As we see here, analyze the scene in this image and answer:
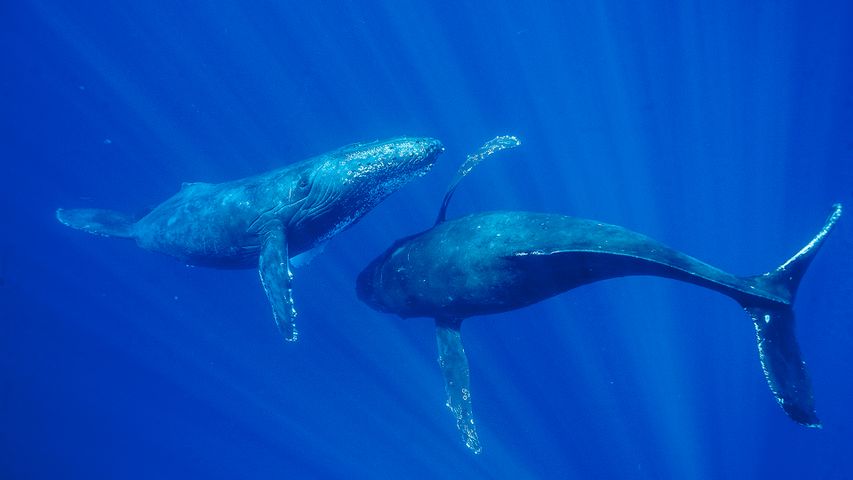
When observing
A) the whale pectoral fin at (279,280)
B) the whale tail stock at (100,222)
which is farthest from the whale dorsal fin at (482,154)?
the whale tail stock at (100,222)

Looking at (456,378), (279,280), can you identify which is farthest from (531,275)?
(279,280)

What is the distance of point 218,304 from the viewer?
17.1 meters

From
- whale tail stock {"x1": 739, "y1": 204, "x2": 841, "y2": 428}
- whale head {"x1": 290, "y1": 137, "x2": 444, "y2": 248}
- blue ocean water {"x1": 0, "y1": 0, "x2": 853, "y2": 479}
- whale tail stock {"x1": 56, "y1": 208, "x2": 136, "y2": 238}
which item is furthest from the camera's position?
blue ocean water {"x1": 0, "y1": 0, "x2": 853, "y2": 479}

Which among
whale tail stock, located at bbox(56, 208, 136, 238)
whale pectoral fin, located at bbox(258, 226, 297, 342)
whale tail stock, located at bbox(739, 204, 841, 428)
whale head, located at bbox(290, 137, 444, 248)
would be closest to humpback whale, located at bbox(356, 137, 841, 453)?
whale tail stock, located at bbox(739, 204, 841, 428)

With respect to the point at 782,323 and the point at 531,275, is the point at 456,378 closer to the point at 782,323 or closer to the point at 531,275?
the point at 531,275

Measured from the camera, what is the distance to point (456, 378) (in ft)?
25.4

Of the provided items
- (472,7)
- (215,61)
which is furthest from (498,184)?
(215,61)

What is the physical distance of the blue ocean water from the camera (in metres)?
14.5

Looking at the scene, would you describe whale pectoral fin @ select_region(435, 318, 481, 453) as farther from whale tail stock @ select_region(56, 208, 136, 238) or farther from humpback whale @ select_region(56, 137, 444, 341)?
whale tail stock @ select_region(56, 208, 136, 238)

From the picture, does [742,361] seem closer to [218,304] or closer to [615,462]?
[615,462]

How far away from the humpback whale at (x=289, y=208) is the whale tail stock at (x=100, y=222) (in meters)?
2.84

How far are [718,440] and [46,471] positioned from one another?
29.3m

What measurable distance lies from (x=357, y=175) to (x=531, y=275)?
3275 millimetres

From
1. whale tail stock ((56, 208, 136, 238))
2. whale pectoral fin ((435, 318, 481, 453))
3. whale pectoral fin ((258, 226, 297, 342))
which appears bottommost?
whale pectoral fin ((435, 318, 481, 453))
